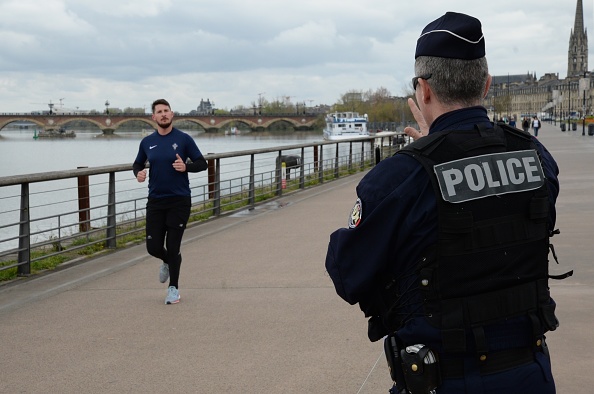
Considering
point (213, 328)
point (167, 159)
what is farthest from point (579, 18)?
point (213, 328)

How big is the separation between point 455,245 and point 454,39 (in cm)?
64

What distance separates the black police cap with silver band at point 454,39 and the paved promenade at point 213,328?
9.26 feet

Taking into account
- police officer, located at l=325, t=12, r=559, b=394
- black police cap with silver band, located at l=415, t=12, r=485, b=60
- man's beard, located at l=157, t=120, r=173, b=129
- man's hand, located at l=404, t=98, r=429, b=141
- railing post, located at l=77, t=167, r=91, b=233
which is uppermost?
black police cap with silver band, located at l=415, t=12, r=485, b=60

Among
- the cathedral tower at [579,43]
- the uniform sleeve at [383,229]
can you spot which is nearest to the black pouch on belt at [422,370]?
the uniform sleeve at [383,229]

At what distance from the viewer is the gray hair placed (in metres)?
2.60

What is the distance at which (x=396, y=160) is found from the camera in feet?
8.46

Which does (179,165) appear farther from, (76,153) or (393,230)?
(76,153)

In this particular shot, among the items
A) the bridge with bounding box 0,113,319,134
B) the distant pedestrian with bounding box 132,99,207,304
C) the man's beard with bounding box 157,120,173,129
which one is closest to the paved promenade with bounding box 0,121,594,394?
the distant pedestrian with bounding box 132,99,207,304

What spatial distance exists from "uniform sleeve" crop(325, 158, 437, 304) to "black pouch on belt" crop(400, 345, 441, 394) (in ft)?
0.83

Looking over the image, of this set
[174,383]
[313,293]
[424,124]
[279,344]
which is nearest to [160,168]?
[313,293]

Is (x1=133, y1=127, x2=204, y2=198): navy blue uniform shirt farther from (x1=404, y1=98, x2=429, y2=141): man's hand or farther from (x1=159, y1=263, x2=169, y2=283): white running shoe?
(x1=404, y1=98, x2=429, y2=141): man's hand

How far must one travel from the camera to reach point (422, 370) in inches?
98.1

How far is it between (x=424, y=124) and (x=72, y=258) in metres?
7.90

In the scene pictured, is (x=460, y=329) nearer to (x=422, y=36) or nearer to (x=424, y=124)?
(x=424, y=124)
